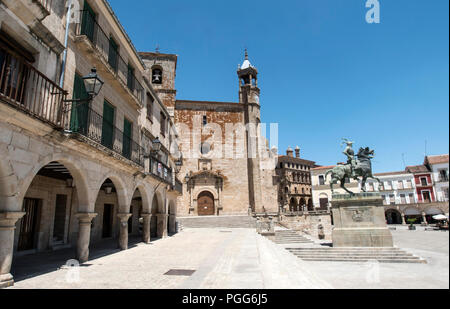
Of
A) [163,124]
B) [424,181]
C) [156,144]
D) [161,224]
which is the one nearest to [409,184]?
[424,181]

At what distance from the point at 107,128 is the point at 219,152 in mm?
24726

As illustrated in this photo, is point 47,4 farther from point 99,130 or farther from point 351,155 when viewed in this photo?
point 351,155

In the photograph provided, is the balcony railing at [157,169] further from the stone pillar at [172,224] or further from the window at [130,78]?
the stone pillar at [172,224]

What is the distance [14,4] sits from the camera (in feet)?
17.8

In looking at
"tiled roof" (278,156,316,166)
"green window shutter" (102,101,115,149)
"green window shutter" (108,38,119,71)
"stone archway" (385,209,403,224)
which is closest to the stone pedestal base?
"green window shutter" (102,101,115,149)

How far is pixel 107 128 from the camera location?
1012 centimetres

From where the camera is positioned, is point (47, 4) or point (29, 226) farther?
point (29, 226)

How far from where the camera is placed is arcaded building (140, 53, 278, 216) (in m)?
33.0

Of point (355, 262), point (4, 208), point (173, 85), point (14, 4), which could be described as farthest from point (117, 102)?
point (173, 85)

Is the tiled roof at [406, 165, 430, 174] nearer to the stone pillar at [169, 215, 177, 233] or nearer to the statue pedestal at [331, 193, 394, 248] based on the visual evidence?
the statue pedestal at [331, 193, 394, 248]

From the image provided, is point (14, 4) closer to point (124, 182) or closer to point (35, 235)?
point (124, 182)

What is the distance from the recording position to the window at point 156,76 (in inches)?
1265
